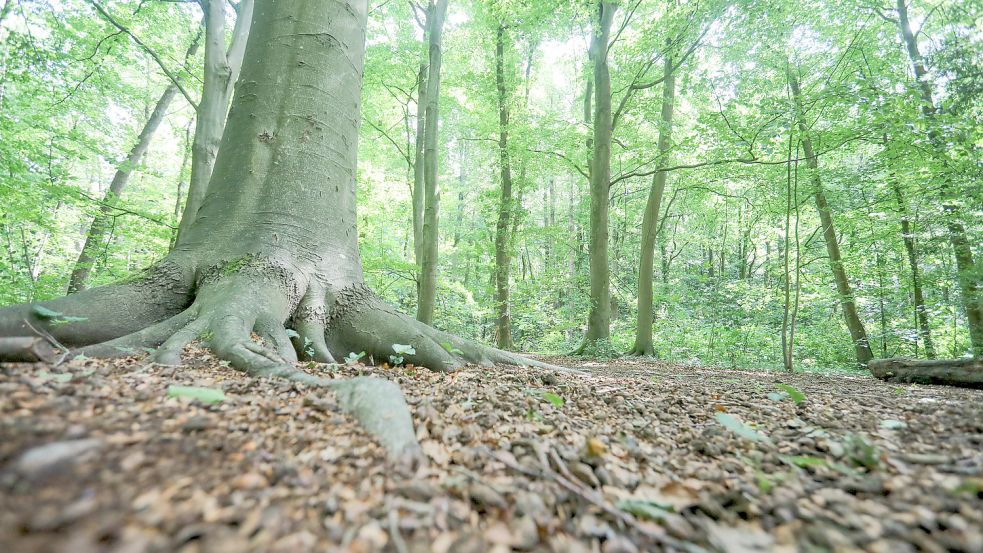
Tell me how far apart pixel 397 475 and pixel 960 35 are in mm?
10272

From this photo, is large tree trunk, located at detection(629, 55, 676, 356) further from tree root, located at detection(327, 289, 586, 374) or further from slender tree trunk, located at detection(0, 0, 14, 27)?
slender tree trunk, located at detection(0, 0, 14, 27)

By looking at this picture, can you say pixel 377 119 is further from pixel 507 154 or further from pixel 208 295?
pixel 208 295

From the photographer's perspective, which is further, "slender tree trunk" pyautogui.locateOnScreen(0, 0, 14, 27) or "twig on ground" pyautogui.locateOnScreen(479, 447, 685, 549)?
"slender tree trunk" pyautogui.locateOnScreen(0, 0, 14, 27)

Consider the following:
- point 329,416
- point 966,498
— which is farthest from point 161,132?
point 966,498

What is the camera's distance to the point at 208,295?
275 centimetres

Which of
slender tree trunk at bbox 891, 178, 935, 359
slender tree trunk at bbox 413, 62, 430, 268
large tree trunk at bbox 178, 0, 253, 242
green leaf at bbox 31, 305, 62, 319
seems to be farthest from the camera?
slender tree trunk at bbox 413, 62, 430, 268

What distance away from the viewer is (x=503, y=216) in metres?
11.8

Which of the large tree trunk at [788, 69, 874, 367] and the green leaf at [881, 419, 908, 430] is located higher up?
the large tree trunk at [788, 69, 874, 367]

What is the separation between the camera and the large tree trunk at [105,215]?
8.12 metres

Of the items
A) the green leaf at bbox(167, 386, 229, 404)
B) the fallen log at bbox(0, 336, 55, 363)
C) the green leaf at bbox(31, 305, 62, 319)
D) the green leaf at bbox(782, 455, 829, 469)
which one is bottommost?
the green leaf at bbox(782, 455, 829, 469)

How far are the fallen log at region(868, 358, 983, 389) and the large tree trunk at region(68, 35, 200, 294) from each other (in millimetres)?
12169

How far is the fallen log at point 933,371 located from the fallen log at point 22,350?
285 inches

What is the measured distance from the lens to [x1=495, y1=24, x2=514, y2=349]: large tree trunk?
11.4 metres

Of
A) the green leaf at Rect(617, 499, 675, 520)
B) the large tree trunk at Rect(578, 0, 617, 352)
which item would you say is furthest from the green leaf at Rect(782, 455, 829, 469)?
the large tree trunk at Rect(578, 0, 617, 352)
